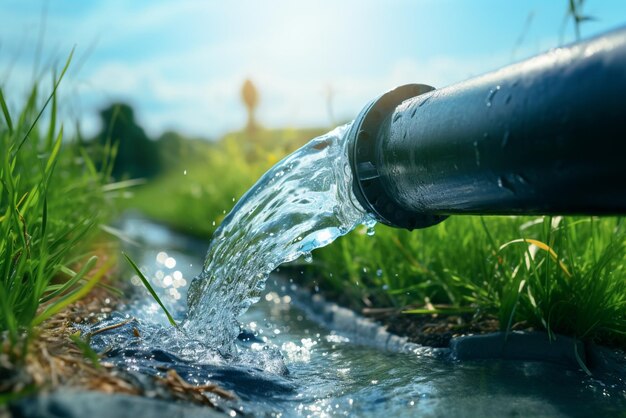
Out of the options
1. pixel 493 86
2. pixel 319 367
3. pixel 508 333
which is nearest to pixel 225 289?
pixel 319 367

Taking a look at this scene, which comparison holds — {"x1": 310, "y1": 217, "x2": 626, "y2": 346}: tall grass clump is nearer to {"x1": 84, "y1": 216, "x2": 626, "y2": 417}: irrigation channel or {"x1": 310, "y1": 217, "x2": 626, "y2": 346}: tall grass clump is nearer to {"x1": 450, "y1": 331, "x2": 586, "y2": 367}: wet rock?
{"x1": 450, "y1": 331, "x2": 586, "y2": 367}: wet rock

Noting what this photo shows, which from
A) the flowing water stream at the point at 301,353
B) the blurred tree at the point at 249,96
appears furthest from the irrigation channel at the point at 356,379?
the blurred tree at the point at 249,96

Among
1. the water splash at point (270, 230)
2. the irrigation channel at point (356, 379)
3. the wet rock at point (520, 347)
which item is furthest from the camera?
the water splash at point (270, 230)

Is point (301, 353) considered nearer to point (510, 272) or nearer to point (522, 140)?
point (510, 272)

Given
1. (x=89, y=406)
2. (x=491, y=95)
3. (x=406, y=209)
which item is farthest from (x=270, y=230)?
(x=89, y=406)

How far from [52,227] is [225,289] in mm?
1003

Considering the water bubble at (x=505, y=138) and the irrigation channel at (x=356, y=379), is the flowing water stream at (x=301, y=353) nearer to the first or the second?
the irrigation channel at (x=356, y=379)

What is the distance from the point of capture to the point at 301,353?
3.15 meters

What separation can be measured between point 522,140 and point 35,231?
1832mm

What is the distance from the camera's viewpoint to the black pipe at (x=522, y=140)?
1584 mm

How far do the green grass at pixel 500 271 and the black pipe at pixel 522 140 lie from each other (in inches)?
25.8

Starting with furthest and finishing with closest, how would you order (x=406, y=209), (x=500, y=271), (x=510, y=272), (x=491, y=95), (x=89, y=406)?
1. (x=500, y=271)
2. (x=510, y=272)
3. (x=406, y=209)
4. (x=491, y=95)
5. (x=89, y=406)

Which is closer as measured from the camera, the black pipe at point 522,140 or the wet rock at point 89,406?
the wet rock at point 89,406

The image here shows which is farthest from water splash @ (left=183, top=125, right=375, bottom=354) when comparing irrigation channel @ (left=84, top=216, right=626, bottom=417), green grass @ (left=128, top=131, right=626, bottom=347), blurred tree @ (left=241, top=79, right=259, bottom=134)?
blurred tree @ (left=241, top=79, right=259, bottom=134)
